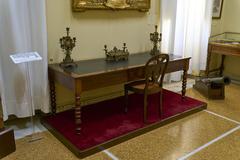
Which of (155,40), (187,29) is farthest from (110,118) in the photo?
(187,29)

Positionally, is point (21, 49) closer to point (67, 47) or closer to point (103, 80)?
point (67, 47)

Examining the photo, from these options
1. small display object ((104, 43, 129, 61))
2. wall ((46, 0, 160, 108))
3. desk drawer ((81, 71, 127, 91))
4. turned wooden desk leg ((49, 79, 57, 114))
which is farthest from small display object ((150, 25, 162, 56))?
turned wooden desk leg ((49, 79, 57, 114))

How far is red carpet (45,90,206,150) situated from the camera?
283cm

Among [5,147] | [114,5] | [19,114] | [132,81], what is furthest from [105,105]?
[5,147]

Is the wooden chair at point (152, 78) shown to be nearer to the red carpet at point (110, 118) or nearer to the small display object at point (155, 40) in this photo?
the red carpet at point (110, 118)

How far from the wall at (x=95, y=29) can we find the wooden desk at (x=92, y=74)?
0.70ft

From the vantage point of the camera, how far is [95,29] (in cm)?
358

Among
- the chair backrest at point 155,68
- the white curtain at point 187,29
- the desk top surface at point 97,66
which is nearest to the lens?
the desk top surface at point 97,66

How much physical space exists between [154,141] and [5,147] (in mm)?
2325

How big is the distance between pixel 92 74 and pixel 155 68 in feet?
2.68

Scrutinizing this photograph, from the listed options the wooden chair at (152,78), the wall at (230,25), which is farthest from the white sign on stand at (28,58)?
the wall at (230,25)

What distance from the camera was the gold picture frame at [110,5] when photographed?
10.8 ft

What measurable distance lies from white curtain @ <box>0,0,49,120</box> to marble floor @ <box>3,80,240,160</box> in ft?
1.24

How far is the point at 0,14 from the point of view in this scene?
8.93ft
